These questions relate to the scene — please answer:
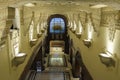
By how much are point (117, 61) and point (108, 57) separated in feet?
1.00

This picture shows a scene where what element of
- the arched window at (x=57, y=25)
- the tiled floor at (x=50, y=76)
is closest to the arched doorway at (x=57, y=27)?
the arched window at (x=57, y=25)

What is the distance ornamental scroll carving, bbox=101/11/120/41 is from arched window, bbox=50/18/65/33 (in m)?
16.5

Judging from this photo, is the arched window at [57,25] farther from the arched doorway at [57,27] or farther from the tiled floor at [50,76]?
the tiled floor at [50,76]

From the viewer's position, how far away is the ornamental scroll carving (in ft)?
13.0

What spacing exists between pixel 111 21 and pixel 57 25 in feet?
56.1

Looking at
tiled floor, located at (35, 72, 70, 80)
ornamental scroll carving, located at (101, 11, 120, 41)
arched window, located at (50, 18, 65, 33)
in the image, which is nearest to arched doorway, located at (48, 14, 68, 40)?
arched window, located at (50, 18, 65, 33)

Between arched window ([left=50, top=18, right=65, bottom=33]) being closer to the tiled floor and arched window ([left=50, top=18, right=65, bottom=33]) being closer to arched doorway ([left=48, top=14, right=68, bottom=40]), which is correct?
arched doorway ([left=48, top=14, right=68, bottom=40])

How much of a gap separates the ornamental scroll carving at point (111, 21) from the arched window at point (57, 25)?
16.5 m

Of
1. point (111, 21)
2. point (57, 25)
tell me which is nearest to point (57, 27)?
point (57, 25)

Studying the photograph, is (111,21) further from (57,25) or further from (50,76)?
(57,25)

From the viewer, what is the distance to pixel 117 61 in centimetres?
390

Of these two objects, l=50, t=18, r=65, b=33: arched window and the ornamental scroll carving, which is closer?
the ornamental scroll carving

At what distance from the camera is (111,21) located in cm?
430

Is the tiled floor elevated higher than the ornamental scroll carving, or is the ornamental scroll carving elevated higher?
the ornamental scroll carving
